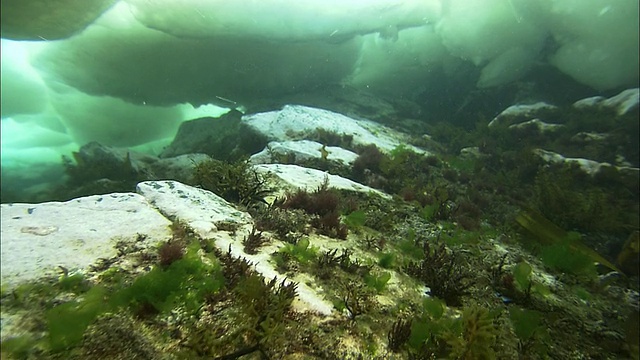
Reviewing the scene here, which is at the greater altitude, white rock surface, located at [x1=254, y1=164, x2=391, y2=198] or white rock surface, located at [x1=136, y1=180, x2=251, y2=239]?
white rock surface, located at [x1=254, y1=164, x2=391, y2=198]

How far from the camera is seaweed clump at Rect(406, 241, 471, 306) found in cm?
349

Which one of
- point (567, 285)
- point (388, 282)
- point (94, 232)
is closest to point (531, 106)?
point (567, 285)

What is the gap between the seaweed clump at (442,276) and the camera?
3.49 m

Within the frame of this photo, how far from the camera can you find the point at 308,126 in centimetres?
1106

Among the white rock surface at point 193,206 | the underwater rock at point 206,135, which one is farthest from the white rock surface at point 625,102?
the underwater rock at point 206,135

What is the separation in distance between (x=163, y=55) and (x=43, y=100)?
46.2ft

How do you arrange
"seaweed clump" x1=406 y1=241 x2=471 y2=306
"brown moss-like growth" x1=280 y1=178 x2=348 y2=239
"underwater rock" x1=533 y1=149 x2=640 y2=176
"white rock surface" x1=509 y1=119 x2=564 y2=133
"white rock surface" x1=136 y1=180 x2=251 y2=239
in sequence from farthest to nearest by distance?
"white rock surface" x1=509 y1=119 x2=564 y2=133, "underwater rock" x1=533 y1=149 x2=640 y2=176, "brown moss-like growth" x1=280 y1=178 x2=348 y2=239, "white rock surface" x1=136 y1=180 x2=251 y2=239, "seaweed clump" x1=406 y1=241 x2=471 y2=306

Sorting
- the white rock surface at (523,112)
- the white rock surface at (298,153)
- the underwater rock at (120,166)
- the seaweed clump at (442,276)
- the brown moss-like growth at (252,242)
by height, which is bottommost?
the underwater rock at (120,166)

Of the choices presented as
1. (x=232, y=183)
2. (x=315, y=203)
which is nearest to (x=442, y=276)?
(x=315, y=203)

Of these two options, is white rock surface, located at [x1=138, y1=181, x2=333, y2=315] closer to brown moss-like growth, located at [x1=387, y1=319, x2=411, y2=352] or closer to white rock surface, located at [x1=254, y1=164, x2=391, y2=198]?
brown moss-like growth, located at [x1=387, y1=319, x2=411, y2=352]

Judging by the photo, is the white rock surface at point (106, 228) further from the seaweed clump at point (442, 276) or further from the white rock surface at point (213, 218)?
the seaweed clump at point (442, 276)

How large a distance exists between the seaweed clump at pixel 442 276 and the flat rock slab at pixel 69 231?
3296 millimetres

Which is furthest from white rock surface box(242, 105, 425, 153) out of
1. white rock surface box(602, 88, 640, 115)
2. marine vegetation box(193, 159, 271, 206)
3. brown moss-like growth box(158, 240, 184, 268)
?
white rock surface box(602, 88, 640, 115)

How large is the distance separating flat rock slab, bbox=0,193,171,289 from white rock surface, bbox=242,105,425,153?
21.4 feet
